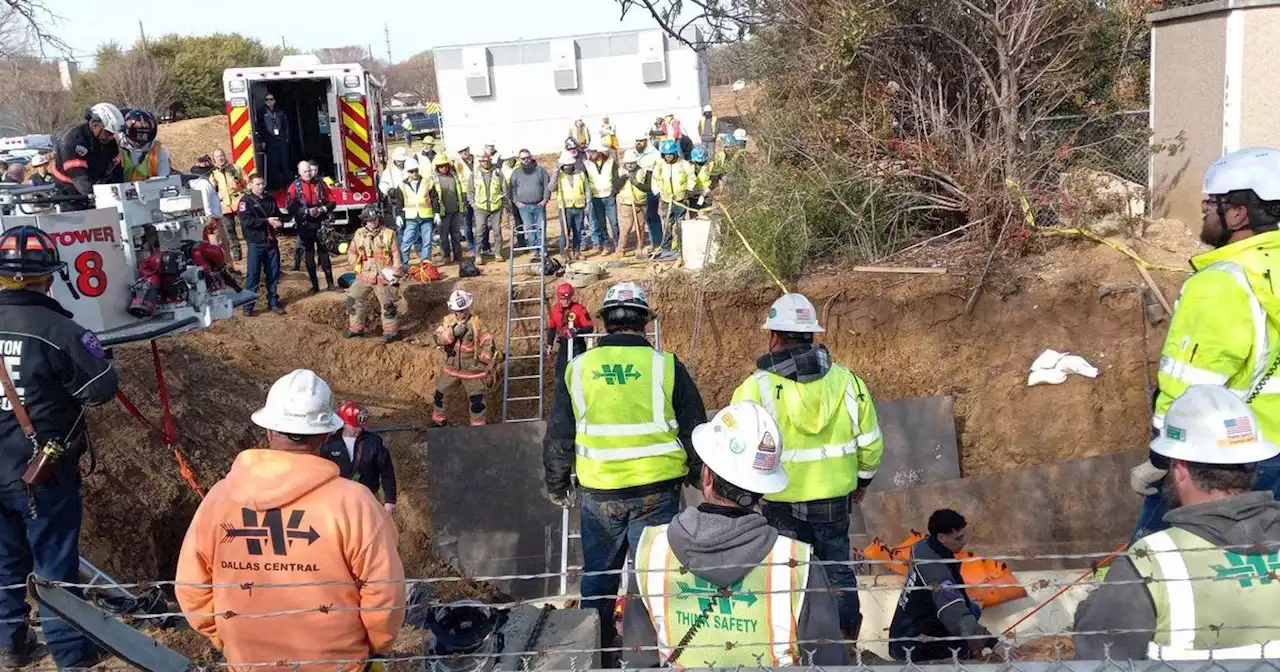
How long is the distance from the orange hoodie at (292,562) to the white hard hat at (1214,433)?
7.29ft

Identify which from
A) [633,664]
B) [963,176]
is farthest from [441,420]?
[633,664]

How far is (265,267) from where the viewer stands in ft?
41.2

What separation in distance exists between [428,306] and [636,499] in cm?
892

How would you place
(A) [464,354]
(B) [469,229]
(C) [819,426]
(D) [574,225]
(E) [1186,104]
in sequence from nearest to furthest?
(C) [819,426] < (A) [464,354] < (E) [1186,104] < (D) [574,225] < (B) [469,229]

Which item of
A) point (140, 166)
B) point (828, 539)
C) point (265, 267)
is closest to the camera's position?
point (828, 539)

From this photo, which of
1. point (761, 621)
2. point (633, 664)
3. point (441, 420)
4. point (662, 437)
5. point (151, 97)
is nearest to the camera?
point (761, 621)

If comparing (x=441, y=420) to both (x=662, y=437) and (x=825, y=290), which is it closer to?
(x=825, y=290)

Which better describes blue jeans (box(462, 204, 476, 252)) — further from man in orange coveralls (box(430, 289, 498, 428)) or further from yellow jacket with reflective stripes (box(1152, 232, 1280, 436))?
yellow jacket with reflective stripes (box(1152, 232, 1280, 436))

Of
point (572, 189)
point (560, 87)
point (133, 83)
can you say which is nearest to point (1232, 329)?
point (572, 189)

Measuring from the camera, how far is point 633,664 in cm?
287

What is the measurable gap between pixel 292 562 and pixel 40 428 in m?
2.17

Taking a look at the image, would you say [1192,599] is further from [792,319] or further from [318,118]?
[318,118]

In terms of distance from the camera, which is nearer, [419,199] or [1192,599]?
[1192,599]

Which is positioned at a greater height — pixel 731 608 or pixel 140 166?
pixel 140 166
